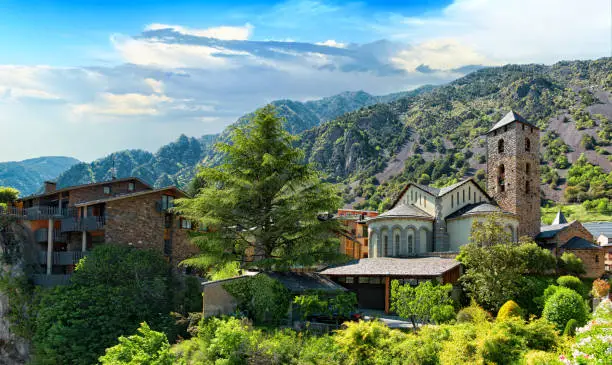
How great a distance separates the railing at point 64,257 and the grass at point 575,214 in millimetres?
77604

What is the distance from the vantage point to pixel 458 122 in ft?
596

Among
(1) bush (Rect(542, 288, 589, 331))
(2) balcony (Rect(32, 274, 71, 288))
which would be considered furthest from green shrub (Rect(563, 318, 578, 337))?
(2) balcony (Rect(32, 274, 71, 288))

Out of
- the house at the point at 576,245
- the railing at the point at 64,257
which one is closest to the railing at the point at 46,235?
the railing at the point at 64,257

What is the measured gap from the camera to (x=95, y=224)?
41.5 metres

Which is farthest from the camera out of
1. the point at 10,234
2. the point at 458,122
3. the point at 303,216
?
the point at 458,122

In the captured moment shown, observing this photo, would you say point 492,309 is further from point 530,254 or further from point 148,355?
point 148,355

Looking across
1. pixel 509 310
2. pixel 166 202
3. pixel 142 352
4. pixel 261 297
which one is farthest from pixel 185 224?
pixel 509 310

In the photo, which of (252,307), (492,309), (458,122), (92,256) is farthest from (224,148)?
(458,122)

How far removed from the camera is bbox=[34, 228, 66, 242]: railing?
42.9m

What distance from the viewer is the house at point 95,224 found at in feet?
136

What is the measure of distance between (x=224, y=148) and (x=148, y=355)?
15822mm

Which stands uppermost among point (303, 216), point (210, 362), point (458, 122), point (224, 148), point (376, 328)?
point (458, 122)

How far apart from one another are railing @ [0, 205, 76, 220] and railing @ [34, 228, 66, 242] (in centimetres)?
113

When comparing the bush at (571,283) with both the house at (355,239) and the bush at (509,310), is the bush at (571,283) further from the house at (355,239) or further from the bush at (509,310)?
the house at (355,239)
